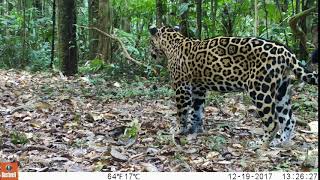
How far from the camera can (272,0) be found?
805 cm

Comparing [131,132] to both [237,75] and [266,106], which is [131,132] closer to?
[237,75]

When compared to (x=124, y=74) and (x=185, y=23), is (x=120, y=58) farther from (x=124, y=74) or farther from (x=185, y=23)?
(x=185, y=23)

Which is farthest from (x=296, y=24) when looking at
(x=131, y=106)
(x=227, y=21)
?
(x=227, y=21)

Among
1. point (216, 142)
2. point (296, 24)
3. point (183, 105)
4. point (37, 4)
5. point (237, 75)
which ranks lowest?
point (216, 142)

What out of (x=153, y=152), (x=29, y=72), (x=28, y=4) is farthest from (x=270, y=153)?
(x=28, y=4)

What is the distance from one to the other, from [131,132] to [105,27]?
4839 mm

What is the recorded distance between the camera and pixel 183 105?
16.4ft

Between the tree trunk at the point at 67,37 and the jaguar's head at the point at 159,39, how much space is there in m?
3.52

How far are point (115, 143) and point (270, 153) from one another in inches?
52.5

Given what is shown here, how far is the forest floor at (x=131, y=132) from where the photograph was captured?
12.2 ft

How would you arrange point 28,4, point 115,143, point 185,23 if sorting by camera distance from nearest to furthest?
point 115,143 → point 185,23 → point 28,4

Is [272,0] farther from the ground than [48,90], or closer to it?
farther from the ground

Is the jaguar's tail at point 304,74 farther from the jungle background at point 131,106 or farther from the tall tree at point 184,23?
the tall tree at point 184,23

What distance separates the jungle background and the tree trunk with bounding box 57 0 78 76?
17 mm
